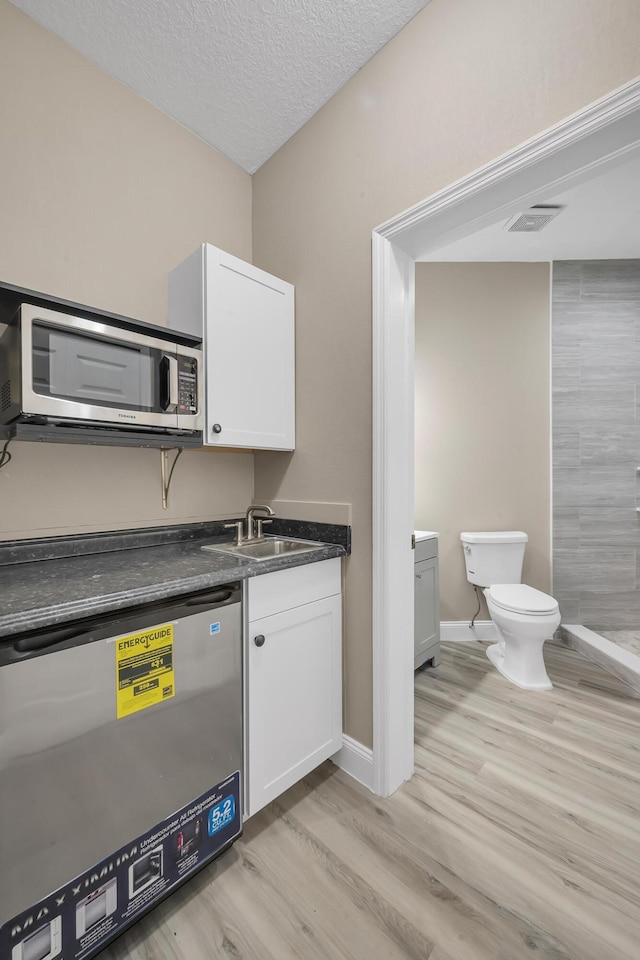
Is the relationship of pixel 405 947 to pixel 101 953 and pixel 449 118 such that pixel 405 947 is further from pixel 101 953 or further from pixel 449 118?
pixel 449 118

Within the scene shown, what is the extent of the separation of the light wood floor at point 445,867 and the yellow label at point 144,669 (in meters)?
0.61

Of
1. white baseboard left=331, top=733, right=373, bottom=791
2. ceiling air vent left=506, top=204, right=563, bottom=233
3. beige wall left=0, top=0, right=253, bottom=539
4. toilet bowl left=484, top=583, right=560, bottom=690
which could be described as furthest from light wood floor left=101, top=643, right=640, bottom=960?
ceiling air vent left=506, top=204, right=563, bottom=233

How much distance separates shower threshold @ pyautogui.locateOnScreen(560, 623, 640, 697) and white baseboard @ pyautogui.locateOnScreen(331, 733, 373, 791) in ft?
5.48

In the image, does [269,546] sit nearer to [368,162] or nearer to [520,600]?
[520,600]

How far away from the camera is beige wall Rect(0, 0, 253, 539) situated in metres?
1.48

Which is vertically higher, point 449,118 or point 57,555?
point 449,118

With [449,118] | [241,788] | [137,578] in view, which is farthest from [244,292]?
[241,788]

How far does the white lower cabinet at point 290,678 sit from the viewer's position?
141 centimetres

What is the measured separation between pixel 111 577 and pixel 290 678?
2.37 ft

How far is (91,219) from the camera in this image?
1.66 meters

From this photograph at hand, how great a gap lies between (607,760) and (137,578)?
2033mm

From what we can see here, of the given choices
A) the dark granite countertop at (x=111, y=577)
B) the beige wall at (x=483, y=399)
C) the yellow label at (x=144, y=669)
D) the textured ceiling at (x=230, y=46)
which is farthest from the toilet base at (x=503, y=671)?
the textured ceiling at (x=230, y=46)

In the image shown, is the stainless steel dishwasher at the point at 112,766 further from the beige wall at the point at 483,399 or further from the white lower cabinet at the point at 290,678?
the beige wall at the point at 483,399

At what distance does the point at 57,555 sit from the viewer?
1.54 meters
